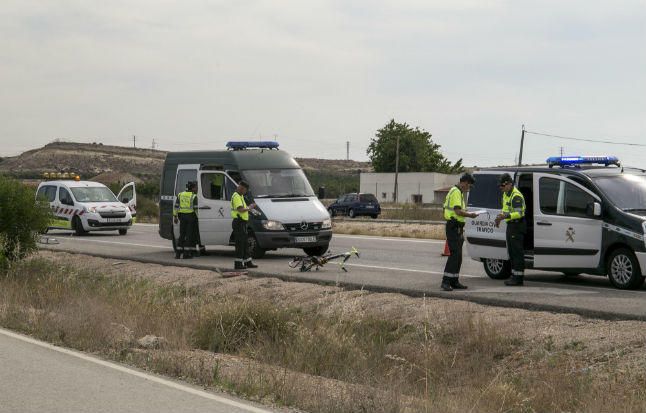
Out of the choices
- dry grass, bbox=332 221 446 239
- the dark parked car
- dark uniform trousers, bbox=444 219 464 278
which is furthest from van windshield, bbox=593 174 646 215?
the dark parked car

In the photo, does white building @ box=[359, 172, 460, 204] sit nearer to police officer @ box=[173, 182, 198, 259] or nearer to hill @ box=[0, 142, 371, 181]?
hill @ box=[0, 142, 371, 181]

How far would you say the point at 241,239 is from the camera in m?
17.8

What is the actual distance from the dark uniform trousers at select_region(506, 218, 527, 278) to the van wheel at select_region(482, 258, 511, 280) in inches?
49.5

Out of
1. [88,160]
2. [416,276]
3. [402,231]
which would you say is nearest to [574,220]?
[416,276]

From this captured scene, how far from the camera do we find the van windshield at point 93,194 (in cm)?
3131

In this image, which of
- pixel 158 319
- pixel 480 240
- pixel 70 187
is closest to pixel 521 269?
pixel 480 240

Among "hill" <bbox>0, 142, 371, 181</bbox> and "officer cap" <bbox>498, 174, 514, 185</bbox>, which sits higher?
"hill" <bbox>0, 142, 371, 181</bbox>

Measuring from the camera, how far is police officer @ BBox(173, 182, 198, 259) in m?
20.4

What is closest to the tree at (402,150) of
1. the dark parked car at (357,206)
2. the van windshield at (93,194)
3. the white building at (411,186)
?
the white building at (411,186)

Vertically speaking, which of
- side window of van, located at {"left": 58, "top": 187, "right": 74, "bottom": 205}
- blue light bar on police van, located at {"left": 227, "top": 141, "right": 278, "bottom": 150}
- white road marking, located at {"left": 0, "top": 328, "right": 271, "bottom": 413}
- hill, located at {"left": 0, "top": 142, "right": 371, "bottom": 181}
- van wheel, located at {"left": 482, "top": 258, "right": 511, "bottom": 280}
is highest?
hill, located at {"left": 0, "top": 142, "right": 371, "bottom": 181}

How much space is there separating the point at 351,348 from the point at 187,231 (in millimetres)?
10671

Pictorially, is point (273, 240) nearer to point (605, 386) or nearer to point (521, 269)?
point (521, 269)

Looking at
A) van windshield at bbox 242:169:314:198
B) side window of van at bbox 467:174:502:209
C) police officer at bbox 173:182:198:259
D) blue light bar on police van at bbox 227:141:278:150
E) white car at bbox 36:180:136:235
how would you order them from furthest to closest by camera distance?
1. white car at bbox 36:180:136:235
2. blue light bar on police van at bbox 227:141:278:150
3. police officer at bbox 173:182:198:259
4. van windshield at bbox 242:169:314:198
5. side window of van at bbox 467:174:502:209

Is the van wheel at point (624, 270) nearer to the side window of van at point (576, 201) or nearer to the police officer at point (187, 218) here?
the side window of van at point (576, 201)
